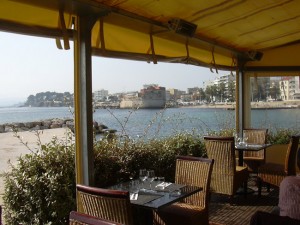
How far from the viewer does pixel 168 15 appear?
3859 millimetres

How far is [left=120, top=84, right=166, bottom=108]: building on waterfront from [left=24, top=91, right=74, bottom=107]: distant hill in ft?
3.11

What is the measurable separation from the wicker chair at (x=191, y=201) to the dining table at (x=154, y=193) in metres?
0.24

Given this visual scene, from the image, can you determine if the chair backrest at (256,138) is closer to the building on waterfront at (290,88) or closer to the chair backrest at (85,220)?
the building on waterfront at (290,88)

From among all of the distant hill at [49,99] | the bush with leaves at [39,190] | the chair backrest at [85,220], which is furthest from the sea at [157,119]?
the chair backrest at [85,220]

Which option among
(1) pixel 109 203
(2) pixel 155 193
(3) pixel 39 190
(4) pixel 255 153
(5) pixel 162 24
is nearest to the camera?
(1) pixel 109 203

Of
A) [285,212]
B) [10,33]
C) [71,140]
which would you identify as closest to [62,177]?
[71,140]

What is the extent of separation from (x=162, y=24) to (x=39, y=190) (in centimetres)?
231

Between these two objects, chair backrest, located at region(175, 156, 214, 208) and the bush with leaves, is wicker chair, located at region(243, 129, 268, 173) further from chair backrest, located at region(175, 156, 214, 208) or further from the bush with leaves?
the bush with leaves

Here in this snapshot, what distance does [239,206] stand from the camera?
492 cm

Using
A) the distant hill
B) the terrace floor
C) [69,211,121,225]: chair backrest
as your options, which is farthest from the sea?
[69,211,121,225]: chair backrest

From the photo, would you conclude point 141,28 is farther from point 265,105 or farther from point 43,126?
point 265,105

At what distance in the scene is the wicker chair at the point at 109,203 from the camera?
7.25 feet

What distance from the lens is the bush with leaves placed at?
324cm

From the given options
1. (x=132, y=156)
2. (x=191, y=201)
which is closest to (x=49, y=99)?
(x=132, y=156)
